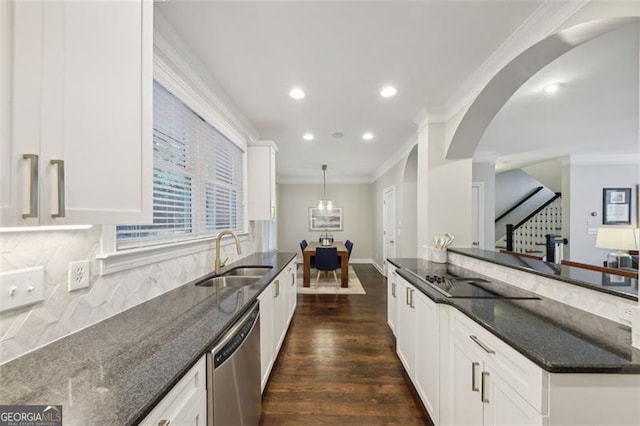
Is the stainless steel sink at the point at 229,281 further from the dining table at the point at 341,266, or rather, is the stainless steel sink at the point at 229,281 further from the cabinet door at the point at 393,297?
the dining table at the point at 341,266

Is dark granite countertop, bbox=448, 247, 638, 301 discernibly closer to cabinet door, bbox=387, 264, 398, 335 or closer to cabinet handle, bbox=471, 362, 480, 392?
cabinet handle, bbox=471, 362, 480, 392

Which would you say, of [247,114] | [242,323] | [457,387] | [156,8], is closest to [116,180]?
[242,323]

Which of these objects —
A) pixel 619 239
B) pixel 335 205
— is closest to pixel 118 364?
pixel 619 239

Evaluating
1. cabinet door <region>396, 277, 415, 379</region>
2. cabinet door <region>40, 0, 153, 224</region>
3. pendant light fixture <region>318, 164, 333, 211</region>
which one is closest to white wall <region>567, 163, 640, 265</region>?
cabinet door <region>396, 277, 415, 379</region>

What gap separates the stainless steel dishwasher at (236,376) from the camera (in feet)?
3.41

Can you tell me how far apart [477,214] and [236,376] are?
5.09m

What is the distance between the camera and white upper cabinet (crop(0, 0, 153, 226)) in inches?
24.8

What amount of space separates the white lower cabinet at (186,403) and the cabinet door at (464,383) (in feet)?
3.92

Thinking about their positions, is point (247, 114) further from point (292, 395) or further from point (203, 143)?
point (292, 395)

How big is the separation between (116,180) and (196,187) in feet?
4.24

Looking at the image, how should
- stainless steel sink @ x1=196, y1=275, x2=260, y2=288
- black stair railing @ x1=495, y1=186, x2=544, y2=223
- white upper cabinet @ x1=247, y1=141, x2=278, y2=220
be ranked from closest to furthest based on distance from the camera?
stainless steel sink @ x1=196, y1=275, x2=260, y2=288 < white upper cabinet @ x1=247, y1=141, x2=278, y2=220 < black stair railing @ x1=495, y1=186, x2=544, y2=223

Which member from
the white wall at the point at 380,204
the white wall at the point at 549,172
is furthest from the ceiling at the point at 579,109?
the white wall at the point at 380,204

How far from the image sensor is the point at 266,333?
75.0 inches

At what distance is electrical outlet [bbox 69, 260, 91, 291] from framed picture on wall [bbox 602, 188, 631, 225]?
7372mm
